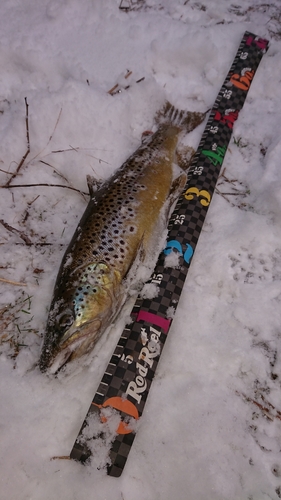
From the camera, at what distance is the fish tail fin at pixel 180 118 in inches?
121

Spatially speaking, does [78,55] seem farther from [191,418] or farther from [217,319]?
[191,418]

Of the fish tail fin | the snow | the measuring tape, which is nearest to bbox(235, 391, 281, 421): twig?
the snow

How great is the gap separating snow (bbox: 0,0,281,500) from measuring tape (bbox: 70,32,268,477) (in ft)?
0.33

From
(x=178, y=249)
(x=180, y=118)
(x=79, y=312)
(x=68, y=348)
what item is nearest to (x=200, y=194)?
(x=178, y=249)

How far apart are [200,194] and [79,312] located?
1.42 meters

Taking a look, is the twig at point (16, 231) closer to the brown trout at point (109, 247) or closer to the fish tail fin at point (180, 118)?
the brown trout at point (109, 247)

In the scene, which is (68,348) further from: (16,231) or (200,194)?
(200,194)

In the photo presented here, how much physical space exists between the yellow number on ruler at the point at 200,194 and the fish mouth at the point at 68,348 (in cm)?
133

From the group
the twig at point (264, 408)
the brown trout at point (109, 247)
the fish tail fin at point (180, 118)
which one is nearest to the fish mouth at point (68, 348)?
the brown trout at point (109, 247)

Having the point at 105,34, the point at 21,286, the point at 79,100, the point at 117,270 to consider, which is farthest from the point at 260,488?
the point at 105,34

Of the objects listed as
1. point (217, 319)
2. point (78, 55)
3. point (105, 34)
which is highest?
point (105, 34)

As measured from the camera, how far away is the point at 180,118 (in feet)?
10.1

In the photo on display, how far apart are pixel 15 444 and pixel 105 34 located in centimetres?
392

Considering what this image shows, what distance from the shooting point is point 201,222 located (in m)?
2.61
